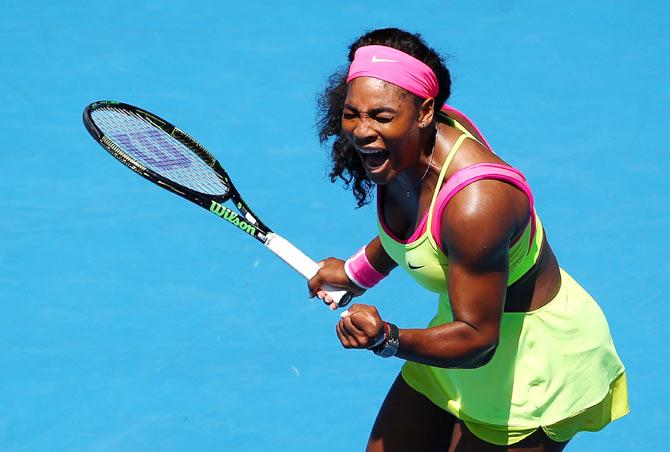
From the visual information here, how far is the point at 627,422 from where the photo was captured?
4.21m

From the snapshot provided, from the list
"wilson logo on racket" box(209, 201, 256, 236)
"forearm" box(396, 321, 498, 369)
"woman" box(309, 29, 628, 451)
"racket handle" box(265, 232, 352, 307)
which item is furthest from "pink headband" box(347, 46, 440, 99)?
"wilson logo on racket" box(209, 201, 256, 236)

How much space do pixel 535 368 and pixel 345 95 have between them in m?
0.77

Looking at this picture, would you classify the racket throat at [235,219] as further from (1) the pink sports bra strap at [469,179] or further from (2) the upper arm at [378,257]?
(1) the pink sports bra strap at [469,179]

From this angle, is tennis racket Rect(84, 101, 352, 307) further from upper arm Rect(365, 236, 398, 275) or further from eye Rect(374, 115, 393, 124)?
eye Rect(374, 115, 393, 124)

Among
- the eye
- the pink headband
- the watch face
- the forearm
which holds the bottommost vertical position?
the watch face

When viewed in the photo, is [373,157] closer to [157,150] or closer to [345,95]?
[345,95]

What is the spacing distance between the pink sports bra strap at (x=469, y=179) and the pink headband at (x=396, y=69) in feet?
0.66

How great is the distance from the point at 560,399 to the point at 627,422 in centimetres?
158

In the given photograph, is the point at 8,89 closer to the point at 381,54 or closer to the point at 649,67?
the point at 649,67

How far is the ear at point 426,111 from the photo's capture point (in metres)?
2.53

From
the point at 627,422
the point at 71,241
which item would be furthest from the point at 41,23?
the point at 627,422

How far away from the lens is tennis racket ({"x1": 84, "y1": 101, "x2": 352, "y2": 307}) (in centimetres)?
313

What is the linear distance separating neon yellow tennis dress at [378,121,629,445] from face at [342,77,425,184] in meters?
0.15

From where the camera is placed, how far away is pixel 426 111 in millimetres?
2547
